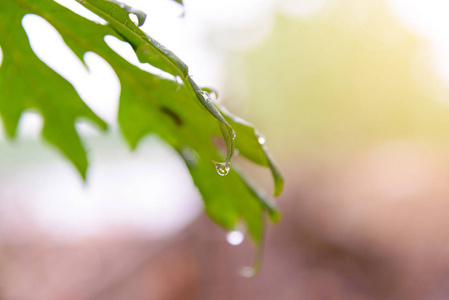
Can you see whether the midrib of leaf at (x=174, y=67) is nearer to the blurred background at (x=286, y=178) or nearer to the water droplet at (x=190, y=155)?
the blurred background at (x=286, y=178)

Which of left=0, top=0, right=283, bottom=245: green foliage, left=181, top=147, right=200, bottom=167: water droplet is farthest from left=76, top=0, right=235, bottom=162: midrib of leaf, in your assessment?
left=181, top=147, right=200, bottom=167: water droplet

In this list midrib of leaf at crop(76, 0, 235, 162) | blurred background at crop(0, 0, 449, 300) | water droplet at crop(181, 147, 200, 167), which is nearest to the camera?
midrib of leaf at crop(76, 0, 235, 162)

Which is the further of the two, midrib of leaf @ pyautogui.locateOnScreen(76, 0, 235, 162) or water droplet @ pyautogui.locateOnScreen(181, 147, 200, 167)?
water droplet @ pyautogui.locateOnScreen(181, 147, 200, 167)

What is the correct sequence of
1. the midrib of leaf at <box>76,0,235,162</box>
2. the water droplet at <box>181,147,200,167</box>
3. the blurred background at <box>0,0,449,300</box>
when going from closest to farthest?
the midrib of leaf at <box>76,0,235,162</box> < the water droplet at <box>181,147,200,167</box> < the blurred background at <box>0,0,449,300</box>

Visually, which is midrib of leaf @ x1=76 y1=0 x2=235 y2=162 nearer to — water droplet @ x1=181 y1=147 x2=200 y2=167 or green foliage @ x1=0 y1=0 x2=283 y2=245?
green foliage @ x1=0 y1=0 x2=283 y2=245

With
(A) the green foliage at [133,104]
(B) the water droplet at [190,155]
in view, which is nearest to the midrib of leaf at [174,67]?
(A) the green foliage at [133,104]

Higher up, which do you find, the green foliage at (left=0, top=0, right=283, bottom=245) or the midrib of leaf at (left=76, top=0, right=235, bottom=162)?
the midrib of leaf at (left=76, top=0, right=235, bottom=162)
